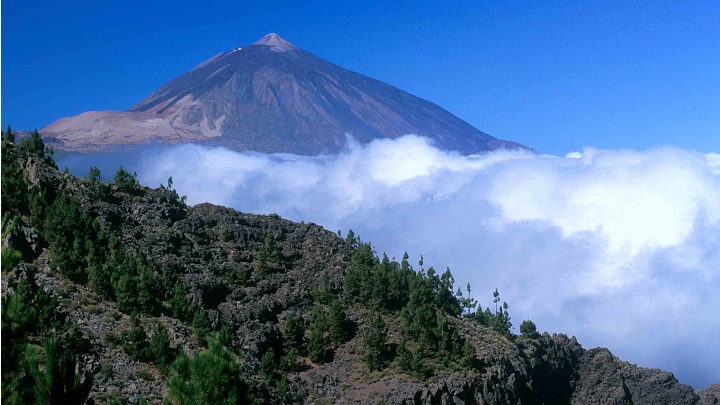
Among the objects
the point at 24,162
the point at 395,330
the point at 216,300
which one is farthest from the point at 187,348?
the point at 24,162

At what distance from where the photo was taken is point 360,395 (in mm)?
45781

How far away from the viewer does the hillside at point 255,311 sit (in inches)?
1548

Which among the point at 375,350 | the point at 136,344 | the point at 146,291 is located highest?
the point at 146,291

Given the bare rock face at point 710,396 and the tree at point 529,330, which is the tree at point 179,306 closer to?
the tree at point 529,330

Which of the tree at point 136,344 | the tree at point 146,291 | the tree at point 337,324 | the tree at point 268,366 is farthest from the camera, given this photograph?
the tree at point 337,324

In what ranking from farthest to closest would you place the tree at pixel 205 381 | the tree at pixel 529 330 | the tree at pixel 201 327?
the tree at pixel 529 330, the tree at pixel 201 327, the tree at pixel 205 381

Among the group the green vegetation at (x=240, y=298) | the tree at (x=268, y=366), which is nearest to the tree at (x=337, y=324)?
the green vegetation at (x=240, y=298)

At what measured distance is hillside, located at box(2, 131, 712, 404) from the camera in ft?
129

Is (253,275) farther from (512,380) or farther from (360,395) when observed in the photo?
(512,380)

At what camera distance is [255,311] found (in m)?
52.3

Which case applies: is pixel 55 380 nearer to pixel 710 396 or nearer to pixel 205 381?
pixel 205 381

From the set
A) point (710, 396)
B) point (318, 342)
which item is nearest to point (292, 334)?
point (318, 342)

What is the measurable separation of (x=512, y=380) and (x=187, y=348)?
85.8 feet

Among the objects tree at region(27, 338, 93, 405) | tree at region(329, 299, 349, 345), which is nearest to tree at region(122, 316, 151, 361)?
tree at region(329, 299, 349, 345)
